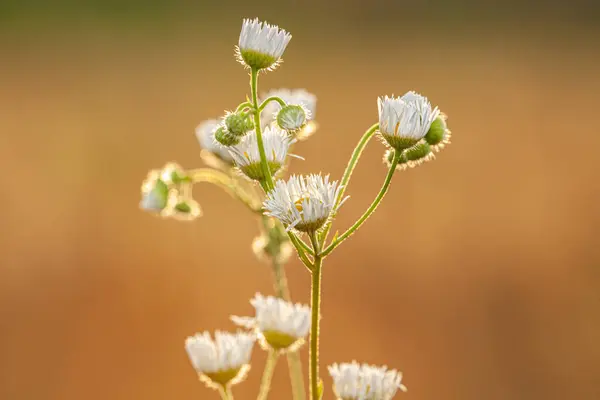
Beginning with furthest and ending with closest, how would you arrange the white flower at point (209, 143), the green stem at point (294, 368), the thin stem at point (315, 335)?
the white flower at point (209, 143) < the green stem at point (294, 368) < the thin stem at point (315, 335)

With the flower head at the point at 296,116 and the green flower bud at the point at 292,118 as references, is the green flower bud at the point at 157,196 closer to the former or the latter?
the flower head at the point at 296,116

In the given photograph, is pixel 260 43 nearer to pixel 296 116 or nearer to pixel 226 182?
pixel 296 116

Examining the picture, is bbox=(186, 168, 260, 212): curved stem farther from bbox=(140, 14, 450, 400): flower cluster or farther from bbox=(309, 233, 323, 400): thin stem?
bbox=(309, 233, 323, 400): thin stem

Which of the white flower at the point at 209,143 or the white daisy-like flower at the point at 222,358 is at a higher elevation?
the white flower at the point at 209,143

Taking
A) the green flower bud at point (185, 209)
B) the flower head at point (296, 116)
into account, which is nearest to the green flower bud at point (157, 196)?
the green flower bud at point (185, 209)

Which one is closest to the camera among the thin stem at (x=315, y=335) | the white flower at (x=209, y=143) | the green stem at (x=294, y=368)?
the thin stem at (x=315, y=335)

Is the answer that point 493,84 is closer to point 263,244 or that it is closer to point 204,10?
point 204,10

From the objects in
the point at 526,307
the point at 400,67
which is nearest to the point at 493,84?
the point at 400,67
